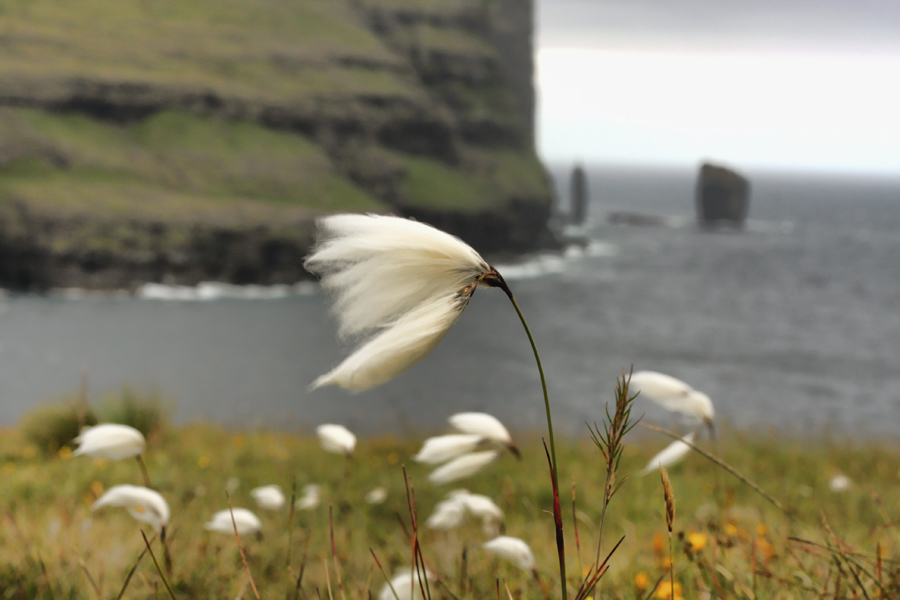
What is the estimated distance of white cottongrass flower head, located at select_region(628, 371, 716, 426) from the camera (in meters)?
1.92

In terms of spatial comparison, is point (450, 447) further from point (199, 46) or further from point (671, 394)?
point (199, 46)

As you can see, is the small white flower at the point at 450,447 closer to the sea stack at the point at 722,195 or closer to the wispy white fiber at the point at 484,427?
the wispy white fiber at the point at 484,427

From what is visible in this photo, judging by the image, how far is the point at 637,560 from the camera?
2.75 metres

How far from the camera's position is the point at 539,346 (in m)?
45.4

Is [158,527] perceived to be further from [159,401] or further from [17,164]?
[17,164]

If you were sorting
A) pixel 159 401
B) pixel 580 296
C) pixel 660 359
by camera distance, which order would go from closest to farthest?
Result: pixel 159 401
pixel 660 359
pixel 580 296

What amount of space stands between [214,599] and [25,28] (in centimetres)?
9693

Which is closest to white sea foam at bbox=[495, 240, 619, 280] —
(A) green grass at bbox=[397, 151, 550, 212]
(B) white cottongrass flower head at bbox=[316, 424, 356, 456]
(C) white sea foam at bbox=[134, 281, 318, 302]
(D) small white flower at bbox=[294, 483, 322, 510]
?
(A) green grass at bbox=[397, 151, 550, 212]

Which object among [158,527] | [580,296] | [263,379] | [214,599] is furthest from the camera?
[580,296]

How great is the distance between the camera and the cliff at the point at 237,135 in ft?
203

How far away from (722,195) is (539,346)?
10126 centimetres

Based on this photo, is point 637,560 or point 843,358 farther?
point 843,358

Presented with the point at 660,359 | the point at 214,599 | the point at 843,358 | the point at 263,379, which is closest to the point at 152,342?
the point at 263,379

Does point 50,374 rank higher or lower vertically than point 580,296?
higher
